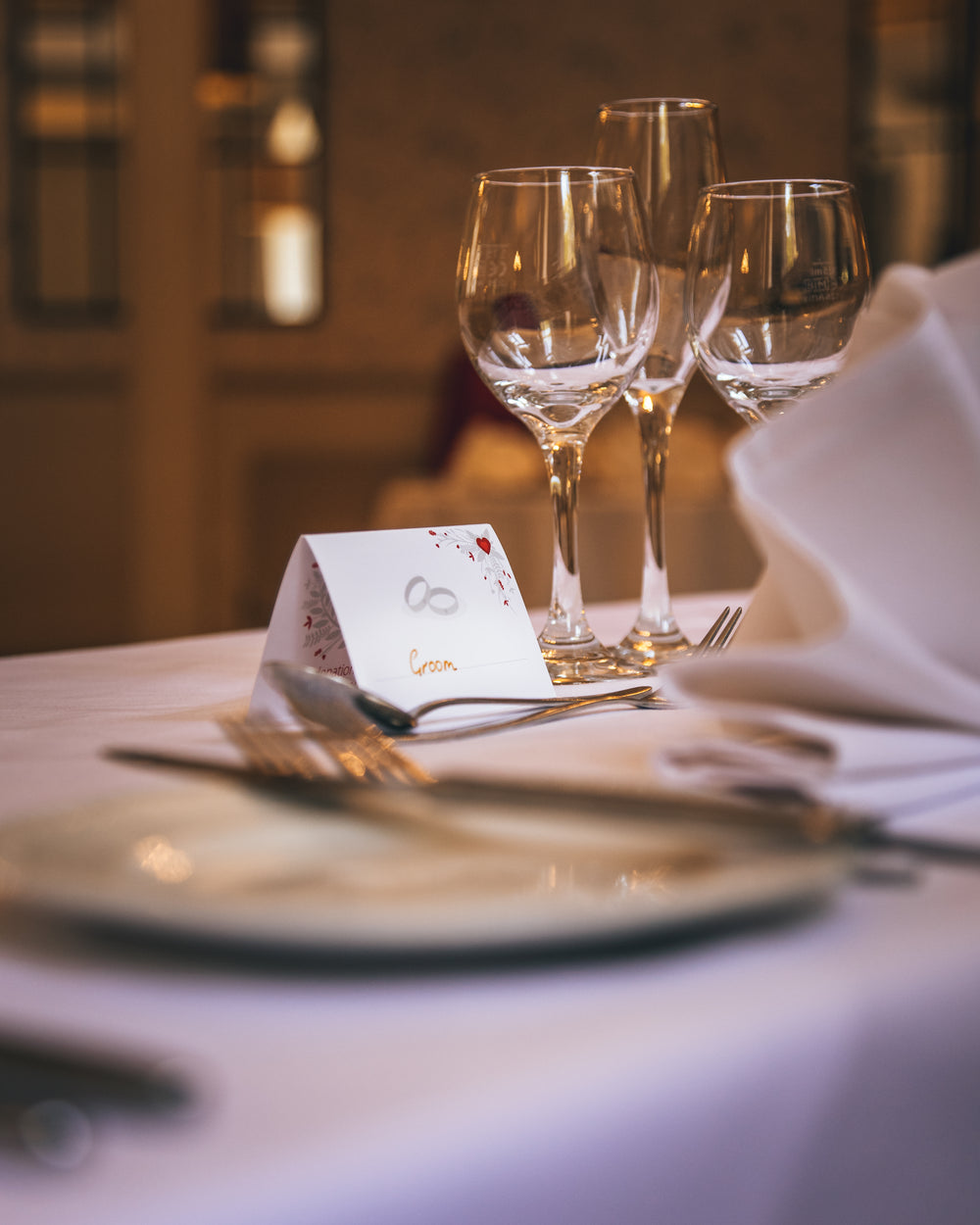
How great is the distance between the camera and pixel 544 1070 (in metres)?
0.27

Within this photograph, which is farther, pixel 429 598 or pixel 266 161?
pixel 266 161

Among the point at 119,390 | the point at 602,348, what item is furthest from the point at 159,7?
the point at 602,348

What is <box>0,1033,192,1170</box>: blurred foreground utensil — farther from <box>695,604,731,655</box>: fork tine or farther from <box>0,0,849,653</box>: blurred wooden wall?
<box>0,0,849,653</box>: blurred wooden wall

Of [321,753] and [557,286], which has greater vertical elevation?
[557,286]

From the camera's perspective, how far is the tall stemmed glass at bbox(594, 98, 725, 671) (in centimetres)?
75

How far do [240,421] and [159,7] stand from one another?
5.13 ft

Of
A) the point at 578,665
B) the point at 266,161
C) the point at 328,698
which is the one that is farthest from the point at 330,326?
the point at 328,698

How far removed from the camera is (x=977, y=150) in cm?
590

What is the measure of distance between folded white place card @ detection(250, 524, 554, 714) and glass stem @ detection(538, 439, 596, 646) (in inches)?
1.7

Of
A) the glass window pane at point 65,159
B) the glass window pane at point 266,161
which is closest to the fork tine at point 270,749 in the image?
the glass window pane at point 65,159

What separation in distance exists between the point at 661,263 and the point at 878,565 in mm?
345

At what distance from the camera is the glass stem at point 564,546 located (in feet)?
2.24

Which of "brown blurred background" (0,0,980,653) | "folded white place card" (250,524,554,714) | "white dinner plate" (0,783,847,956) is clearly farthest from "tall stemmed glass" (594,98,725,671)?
"brown blurred background" (0,0,980,653)

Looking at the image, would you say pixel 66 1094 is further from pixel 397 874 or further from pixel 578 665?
pixel 578 665
